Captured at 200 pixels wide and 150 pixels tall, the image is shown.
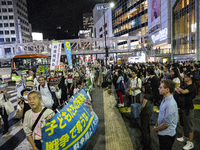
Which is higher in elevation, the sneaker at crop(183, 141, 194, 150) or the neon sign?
the neon sign

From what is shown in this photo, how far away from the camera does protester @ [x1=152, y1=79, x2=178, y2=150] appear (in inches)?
92.4

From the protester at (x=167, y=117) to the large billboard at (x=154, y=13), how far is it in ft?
115

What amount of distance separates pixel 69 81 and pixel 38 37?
110331 mm

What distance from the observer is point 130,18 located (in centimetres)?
5322

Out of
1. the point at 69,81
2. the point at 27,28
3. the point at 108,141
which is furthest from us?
the point at 27,28

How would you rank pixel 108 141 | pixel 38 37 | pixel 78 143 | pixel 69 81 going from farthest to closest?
pixel 38 37, pixel 69 81, pixel 108 141, pixel 78 143

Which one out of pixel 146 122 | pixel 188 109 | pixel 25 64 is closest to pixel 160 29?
pixel 25 64

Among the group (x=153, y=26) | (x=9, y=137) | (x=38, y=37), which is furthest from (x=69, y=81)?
(x=38, y=37)

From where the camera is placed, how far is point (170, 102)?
7.78 ft

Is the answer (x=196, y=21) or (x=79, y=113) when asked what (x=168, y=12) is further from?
(x=79, y=113)

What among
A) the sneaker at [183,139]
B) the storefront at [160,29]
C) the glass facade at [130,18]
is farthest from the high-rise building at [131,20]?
the sneaker at [183,139]

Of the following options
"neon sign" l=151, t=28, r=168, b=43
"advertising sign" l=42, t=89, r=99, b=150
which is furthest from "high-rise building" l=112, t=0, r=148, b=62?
"advertising sign" l=42, t=89, r=99, b=150

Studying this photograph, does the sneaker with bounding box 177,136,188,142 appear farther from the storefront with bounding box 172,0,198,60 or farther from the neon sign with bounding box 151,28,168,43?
the neon sign with bounding box 151,28,168,43

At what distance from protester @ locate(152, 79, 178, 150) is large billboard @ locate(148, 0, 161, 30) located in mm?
34980
